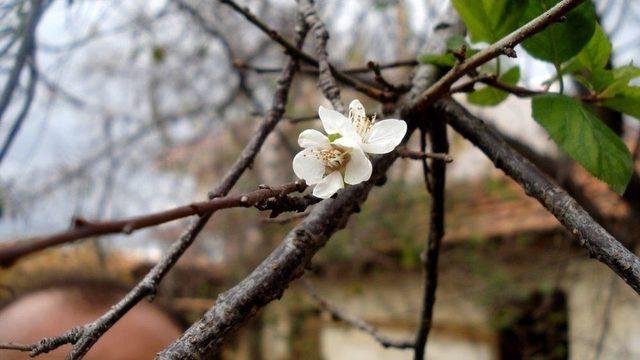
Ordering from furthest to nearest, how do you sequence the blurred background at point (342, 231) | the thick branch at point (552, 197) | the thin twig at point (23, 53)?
the blurred background at point (342, 231), the thin twig at point (23, 53), the thick branch at point (552, 197)

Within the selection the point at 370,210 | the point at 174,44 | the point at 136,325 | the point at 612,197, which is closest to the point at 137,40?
the point at 174,44

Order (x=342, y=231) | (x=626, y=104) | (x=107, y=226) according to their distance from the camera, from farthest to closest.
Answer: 1. (x=342, y=231)
2. (x=626, y=104)
3. (x=107, y=226)

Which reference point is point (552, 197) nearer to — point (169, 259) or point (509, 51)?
point (509, 51)

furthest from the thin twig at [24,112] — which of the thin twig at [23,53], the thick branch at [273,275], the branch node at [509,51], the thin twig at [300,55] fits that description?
the branch node at [509,51]

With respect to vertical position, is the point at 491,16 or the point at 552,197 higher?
the point at 491,16

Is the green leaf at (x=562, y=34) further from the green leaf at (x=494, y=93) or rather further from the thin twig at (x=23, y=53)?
the thin twig at (x=23, y=53)

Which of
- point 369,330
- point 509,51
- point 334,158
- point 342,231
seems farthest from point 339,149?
point 342,231

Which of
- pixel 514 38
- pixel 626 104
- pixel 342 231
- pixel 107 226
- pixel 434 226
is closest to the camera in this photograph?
pixel 107 226

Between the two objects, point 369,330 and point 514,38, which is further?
point 369,330
